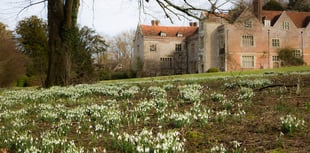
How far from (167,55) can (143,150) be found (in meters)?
56.6

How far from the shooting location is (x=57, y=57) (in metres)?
15.4

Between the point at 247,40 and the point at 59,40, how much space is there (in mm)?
38830

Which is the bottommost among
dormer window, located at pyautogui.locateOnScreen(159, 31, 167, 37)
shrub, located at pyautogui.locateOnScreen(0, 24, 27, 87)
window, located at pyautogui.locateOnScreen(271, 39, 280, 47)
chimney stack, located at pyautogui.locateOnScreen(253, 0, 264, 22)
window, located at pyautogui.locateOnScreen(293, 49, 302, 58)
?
shrub, located at pyautogui.locateOnScreen(0, 24, 27, 87)

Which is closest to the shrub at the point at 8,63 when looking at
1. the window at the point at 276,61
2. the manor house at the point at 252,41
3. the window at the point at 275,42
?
the manor house at the point at 252,41

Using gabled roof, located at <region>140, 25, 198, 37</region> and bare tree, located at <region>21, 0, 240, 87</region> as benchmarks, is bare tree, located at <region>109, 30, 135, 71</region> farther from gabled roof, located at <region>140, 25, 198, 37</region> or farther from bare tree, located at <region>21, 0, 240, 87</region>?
bare tree, located at <region>21, 0, 240, 87</region>

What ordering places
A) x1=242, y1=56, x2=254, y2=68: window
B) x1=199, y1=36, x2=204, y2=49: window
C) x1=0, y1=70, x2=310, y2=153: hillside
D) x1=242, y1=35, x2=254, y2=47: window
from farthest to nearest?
x1=199, y1=36, x2=204, y2=49: window, x1=242, y1=35, x2=254, y2=47: window, x1=242, y1=56, x2=254, y2=68: window, x1=0, y1=70, x2=310, y2=153: hillside

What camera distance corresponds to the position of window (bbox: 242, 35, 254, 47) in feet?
163

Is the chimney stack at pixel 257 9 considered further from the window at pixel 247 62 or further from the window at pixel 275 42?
the window at pixel 247 62

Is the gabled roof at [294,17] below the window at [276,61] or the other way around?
the other way around

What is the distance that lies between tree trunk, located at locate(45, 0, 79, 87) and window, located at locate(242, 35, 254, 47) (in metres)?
37.6

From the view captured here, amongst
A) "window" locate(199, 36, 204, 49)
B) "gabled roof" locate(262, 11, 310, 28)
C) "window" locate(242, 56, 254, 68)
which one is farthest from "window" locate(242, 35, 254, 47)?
"window" locate(199, 36, 204, 49)

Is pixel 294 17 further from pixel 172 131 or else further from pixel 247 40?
pixel 172 131

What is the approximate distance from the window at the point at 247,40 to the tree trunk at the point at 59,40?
37.6m

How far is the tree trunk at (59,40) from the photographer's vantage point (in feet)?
50.4
